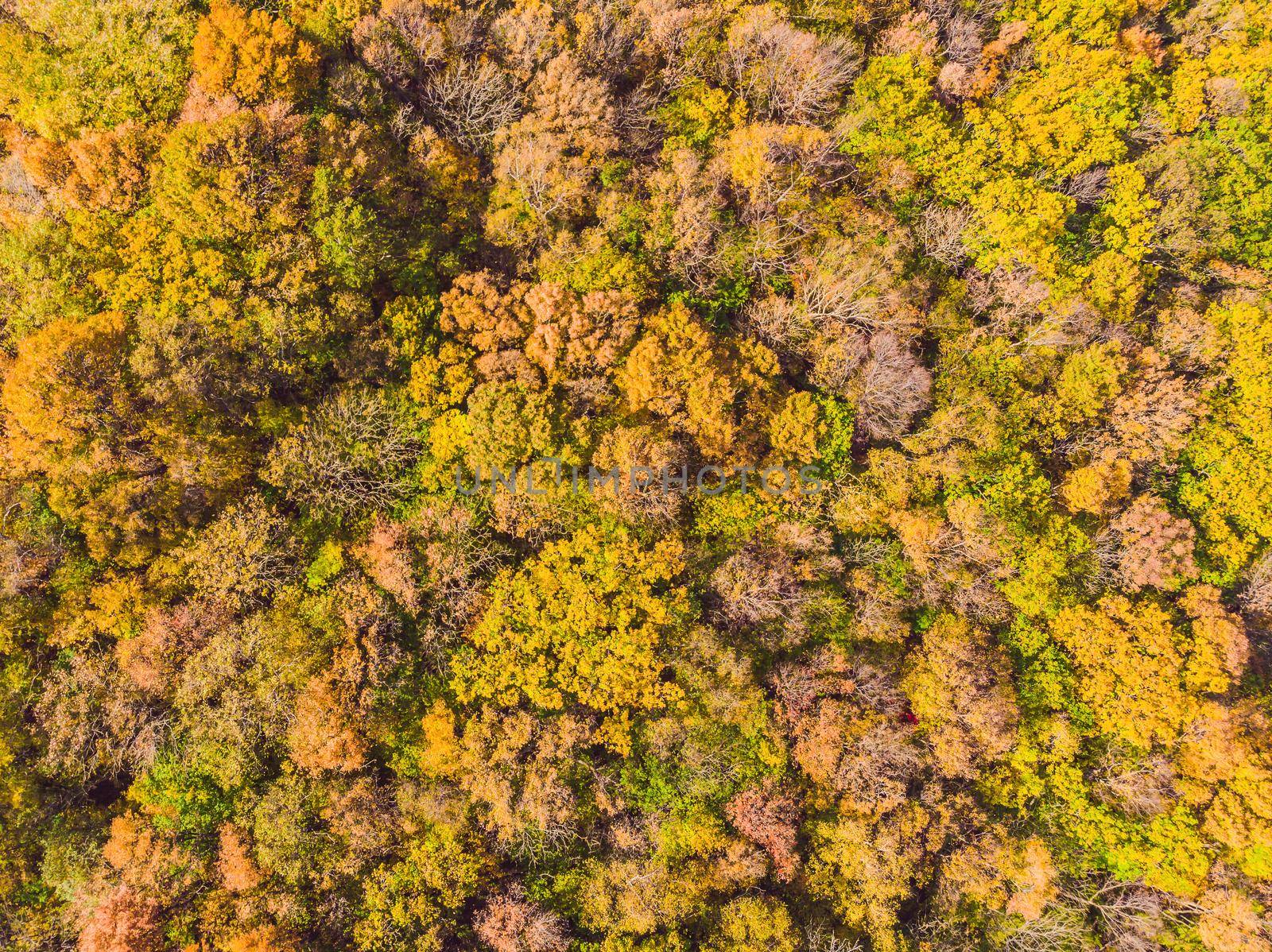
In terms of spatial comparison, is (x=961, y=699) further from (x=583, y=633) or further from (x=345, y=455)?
(x=345, y=455)

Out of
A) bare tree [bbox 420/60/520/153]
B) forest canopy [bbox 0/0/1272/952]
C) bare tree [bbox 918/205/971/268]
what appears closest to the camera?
forest canopy [bbox 0/0/1272/952]

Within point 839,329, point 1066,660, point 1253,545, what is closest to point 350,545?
point 839,329

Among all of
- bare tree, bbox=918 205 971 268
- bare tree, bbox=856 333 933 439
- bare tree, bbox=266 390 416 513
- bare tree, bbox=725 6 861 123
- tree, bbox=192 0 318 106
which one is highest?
bare tree, bbox=725 6 861 123

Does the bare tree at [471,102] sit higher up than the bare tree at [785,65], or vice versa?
the bare tree at [785,65]

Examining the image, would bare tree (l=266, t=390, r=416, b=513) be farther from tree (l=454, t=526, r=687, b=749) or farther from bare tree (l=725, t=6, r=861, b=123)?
bare tree (l=725, t=6, r=861, b=123)

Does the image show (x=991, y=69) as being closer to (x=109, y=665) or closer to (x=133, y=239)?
(x=133, y=239)

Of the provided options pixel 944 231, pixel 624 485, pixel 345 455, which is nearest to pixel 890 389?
pixel 944 231

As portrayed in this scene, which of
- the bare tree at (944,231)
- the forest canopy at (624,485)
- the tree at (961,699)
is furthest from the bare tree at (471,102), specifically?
the tree at (961,699)

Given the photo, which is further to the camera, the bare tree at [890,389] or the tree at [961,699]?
the bare tree at [890,389]

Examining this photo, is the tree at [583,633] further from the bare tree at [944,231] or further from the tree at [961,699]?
the bare tree at [944,231]

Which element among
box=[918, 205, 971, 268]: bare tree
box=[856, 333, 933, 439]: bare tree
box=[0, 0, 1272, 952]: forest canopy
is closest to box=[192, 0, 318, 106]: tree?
box=[0, 0, 1272, 952]: forest canopy
